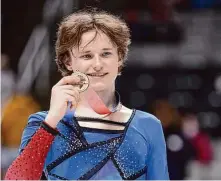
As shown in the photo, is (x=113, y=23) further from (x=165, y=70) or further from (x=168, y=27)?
(x=165, y=70)

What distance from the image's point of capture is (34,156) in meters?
1.16

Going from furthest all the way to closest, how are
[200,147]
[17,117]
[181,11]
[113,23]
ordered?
1. [181,11]
2. [200,147]
3. [17,117]
4. [113,23]

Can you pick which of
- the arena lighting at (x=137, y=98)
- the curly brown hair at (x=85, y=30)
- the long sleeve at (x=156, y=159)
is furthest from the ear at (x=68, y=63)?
the arena lighting at (x=137, y=98)

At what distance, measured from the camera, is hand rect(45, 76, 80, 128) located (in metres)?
1.15

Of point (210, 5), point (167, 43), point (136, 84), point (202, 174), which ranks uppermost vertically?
point (210, 5)

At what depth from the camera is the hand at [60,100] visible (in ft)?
3.77

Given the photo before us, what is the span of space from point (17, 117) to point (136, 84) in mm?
2410

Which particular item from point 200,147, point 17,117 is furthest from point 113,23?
point 200,147

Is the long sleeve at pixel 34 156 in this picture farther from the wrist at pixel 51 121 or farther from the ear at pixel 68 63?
the ear at pixel 68 63

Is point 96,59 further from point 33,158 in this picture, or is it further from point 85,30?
point 33,158

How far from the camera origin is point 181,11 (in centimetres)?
547

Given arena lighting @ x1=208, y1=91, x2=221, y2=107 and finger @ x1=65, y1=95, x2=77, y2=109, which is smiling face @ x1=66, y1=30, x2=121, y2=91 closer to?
finger @ x1=65, y1=95, x2=77, y2=109

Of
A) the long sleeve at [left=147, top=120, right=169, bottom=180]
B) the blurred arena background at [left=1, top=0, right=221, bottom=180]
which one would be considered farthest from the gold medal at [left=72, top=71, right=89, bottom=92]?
the blurred arena background at [left=1, top=0, right=221, bottom=180]

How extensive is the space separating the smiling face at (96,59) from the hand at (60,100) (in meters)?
0.09
